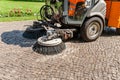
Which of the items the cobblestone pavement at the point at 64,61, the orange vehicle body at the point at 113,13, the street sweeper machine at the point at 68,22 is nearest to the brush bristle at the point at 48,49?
the street sweeper machine at the point at 68,22

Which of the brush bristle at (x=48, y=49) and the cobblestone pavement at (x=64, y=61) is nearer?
the cobblestone pavement at (x=64, y=61)

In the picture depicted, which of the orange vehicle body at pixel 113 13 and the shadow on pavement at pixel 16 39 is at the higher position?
the orange vehicle body at pixel 113 13

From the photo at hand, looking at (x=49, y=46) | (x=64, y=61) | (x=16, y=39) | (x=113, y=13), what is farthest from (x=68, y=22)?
(x=16, y=39)

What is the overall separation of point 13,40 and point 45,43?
192 cm

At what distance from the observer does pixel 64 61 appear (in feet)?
21.7

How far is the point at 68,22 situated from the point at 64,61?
1.63 meters

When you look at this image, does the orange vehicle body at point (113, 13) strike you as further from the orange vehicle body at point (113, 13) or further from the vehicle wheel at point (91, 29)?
the vehicle wheel at point (91, 29)

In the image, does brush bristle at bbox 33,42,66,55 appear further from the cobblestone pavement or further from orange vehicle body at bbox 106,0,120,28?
orange vehicle body at bbox 106,0,120,28

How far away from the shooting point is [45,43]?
707 centimetres

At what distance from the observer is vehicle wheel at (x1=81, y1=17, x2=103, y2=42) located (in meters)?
7.98

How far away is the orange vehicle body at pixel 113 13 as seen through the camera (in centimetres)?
855

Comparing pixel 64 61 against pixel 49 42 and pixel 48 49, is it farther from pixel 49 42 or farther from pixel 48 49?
pixel 49 42

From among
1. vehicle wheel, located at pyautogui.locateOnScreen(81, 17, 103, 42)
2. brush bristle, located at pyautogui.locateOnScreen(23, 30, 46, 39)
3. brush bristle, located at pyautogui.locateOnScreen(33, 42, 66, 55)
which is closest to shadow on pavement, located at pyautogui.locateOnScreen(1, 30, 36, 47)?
brush bristle, located at pyautogui.locateOnScreen(23, 30, 46, 39)

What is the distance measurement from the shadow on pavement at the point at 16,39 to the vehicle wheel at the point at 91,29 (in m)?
1.82
